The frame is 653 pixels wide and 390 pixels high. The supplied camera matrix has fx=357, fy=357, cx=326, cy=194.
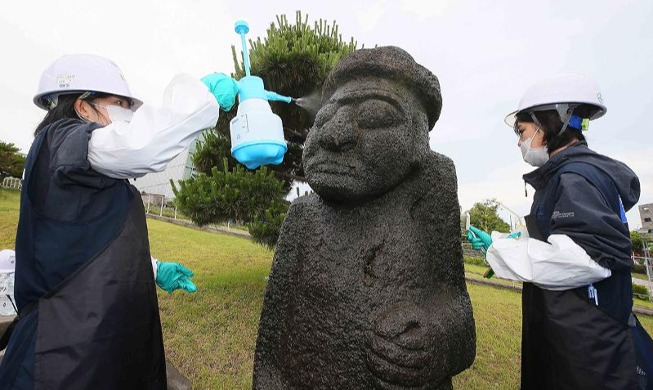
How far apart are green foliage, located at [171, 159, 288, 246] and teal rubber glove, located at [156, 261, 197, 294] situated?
2442 mm

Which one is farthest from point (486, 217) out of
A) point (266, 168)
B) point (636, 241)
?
point (266, 168)

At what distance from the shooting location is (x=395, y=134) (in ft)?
4.89

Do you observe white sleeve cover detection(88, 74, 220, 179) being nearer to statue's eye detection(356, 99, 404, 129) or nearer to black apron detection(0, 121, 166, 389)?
black apron detection(0, 121, 166, 389)

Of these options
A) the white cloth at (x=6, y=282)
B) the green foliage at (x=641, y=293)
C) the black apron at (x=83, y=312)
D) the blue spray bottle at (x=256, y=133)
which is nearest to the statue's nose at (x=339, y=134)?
the blue spray bottle at (x=256, y=133)

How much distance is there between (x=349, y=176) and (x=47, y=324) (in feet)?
4.51

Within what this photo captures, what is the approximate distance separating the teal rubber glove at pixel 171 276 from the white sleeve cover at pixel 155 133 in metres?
1.00

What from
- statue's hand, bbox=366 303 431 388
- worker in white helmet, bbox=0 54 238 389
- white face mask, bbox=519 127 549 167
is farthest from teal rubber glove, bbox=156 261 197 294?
white face mask, bbox=519 127 549 167

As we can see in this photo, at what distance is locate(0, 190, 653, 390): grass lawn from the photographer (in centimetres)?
392

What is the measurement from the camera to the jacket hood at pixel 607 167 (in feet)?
5.79

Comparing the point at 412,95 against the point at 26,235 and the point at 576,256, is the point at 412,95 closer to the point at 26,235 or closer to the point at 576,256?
the point at 576,256

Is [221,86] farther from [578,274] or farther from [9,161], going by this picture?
[9,161]

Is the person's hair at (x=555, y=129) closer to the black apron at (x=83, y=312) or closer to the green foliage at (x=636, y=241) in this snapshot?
the black apron at (x=83, y=312)

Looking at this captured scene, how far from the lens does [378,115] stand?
1.50m

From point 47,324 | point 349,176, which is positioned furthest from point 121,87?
point 349,176
